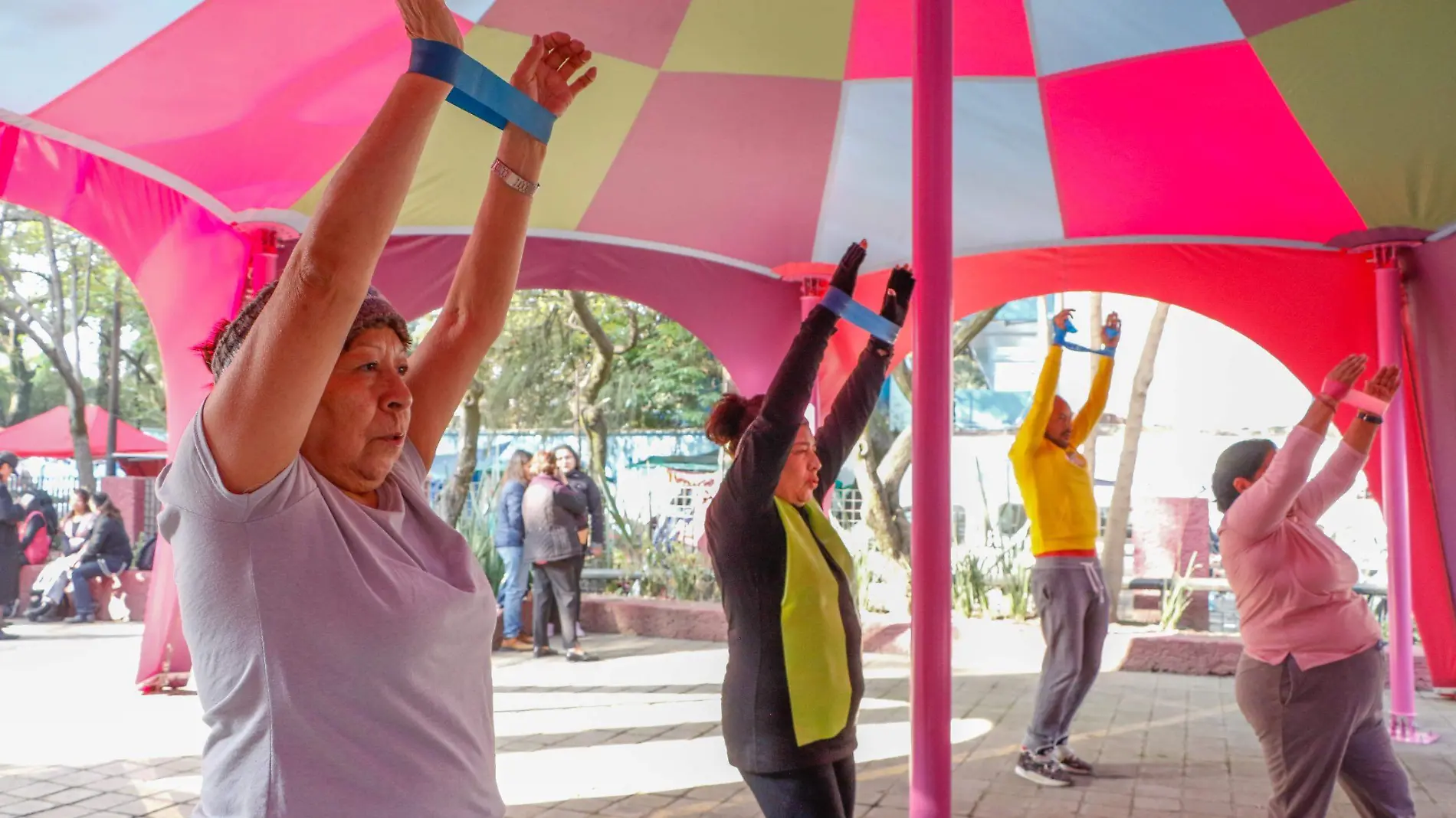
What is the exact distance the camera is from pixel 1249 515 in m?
3.51

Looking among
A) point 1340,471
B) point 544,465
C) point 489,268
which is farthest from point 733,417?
point 544,465

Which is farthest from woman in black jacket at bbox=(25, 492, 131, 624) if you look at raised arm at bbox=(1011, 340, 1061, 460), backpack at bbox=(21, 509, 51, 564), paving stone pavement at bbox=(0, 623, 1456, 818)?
raised arm at bbox=(1011, 340, 1061, 460)

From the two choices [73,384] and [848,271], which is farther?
[73,384]

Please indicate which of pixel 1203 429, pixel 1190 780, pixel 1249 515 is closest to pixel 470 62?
pixel 1249 515

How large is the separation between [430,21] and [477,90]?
155 mm

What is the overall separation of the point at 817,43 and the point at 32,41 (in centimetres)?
331

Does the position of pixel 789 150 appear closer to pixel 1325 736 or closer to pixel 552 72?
pixel 1325 736

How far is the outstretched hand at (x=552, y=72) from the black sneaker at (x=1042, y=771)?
4.48 metres

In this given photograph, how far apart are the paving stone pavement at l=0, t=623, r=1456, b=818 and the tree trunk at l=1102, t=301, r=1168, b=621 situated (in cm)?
223

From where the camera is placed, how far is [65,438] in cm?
1800

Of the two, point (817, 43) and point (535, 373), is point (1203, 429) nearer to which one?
point (535, 373)

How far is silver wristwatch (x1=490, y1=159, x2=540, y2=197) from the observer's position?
68.7 inches

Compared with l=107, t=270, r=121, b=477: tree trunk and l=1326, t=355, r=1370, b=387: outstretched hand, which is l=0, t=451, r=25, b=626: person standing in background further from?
l=1326, t=355, r=1370, b=387: outstretched hand

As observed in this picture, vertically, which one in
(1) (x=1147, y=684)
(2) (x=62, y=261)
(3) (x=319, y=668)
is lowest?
(1) (x=1147, y=684)
